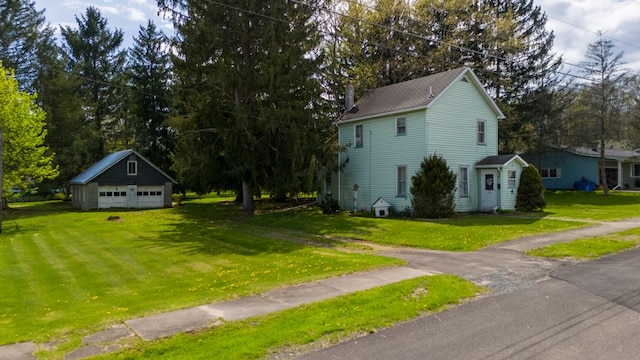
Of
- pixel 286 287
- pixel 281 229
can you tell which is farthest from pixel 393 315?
pixel 281 229

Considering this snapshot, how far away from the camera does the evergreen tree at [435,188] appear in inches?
813

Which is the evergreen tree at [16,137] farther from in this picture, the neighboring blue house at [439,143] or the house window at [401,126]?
the house window at [401,126]

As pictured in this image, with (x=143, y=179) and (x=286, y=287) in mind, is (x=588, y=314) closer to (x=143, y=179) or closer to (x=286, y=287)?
(x=286, y=287)

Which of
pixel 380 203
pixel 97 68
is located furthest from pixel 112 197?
pixel 380 203

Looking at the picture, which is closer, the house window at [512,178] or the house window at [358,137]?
the house window at [512,178]

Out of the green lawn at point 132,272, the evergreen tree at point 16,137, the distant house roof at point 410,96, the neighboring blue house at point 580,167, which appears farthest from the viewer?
the neighboring blue house at point 580,167

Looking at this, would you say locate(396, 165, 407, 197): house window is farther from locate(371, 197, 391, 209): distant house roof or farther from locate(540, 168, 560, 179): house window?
locate(540, 168, 560, 179): house window

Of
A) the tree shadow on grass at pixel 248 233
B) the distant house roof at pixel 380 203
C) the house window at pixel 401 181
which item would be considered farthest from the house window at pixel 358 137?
the tree shadow on grass at pixel 248 233

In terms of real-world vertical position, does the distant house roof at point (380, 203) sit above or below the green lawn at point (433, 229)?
above

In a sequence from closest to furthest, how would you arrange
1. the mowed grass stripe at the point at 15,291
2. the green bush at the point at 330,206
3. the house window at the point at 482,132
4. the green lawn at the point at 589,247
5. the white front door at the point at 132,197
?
the mowed grass stripe at the point at 15,291, the green lawn at the point at 589,247, the house window at the point at 482,132, the green bush at the point at 330,206, the white front door at the point at 132,197

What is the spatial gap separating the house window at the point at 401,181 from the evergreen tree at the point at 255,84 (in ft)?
15.6

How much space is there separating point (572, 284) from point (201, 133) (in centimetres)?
2244

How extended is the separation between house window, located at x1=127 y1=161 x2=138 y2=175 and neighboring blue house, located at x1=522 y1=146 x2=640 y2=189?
36499 millimetres

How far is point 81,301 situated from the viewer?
8242 mm
